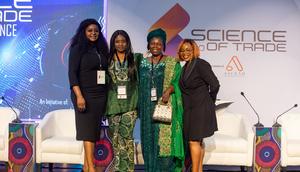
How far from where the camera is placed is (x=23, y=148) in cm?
520

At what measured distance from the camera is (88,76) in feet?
14.7

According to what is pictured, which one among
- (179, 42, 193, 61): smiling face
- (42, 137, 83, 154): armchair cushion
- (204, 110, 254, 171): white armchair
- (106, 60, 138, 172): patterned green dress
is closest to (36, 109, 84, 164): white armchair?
(42, 137, 83, 154): armchair cushion

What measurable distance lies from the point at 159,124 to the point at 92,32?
108 centimetres

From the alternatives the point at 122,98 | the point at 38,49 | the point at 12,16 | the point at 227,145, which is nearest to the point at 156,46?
Result: the point at 122,98

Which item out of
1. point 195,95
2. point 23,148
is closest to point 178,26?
point 195,95

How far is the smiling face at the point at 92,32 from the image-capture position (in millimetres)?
4473

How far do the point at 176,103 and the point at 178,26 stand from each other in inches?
80.9

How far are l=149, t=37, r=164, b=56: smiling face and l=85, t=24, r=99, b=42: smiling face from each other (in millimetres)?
527

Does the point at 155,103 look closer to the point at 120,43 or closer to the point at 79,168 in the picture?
the point at 120,43

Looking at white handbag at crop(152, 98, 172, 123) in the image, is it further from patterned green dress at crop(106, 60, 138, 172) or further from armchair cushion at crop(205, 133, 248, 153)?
armchair cushion at crop(205, 133, 248, 153)

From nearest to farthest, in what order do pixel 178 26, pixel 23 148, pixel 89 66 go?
pixel 89 66 → pixel 23 148 → pixel 178 26

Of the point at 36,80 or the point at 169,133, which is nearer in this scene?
the point at 169,133

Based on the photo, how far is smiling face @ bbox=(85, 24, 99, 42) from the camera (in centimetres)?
447

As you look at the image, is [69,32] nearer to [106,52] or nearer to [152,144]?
[106,52]
